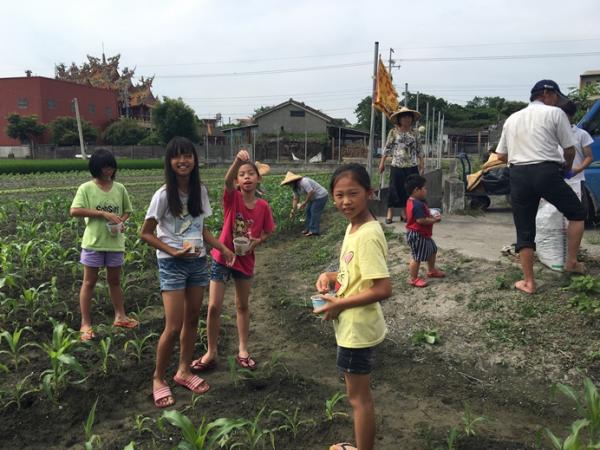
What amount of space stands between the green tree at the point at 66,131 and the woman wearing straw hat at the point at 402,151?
42.6m

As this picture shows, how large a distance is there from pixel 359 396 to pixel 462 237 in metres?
5.09

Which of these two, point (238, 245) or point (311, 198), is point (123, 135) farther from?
point (238, 245)

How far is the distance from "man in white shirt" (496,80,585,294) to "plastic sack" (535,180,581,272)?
8.6 inches

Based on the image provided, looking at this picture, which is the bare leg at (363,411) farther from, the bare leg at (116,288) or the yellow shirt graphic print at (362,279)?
the bare leg at (116,288)

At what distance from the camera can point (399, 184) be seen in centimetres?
768

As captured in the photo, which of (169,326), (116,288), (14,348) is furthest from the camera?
(116,288)

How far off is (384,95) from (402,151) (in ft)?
11.6

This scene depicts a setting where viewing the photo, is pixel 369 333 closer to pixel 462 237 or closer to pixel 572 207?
pixel 572 207

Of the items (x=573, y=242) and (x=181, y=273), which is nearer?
(x=181, y=273)

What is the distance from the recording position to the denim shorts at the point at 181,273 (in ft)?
11.3

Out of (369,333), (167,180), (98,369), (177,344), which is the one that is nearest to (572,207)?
(369,333)

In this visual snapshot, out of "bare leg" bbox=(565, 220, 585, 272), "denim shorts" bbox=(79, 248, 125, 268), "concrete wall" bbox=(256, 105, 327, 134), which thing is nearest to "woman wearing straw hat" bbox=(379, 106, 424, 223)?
"bare leg" bbox=(565, 220, 585, 272)

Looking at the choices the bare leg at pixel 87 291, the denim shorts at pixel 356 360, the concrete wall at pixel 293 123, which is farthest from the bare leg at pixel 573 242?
the concrete wall at pixel 293 123

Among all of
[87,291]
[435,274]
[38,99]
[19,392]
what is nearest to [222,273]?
[87,291]
